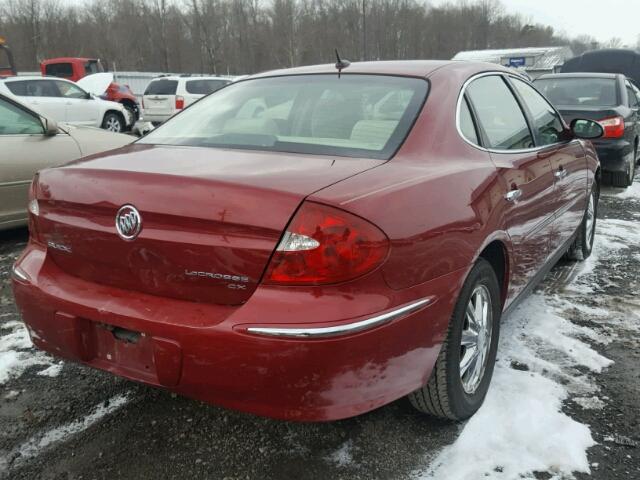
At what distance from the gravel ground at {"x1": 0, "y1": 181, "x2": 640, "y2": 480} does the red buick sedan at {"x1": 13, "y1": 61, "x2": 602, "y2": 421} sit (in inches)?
11.1

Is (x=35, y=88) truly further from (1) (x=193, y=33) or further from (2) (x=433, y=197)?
(1) (x=193, y=33)

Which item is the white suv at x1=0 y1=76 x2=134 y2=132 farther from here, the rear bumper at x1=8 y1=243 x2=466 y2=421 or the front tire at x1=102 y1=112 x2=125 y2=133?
the rear bumper at x1=8 y1=243 x2=466 y2=421

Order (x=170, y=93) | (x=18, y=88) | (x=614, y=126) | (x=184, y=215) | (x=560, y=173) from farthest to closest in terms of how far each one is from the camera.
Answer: (x=170, y=93)
(x=18, y=88)
(x=614, y=126)
(x=560, y=173)
(x=184, y=215)

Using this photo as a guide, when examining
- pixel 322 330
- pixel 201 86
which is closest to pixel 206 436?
pixel 322 330

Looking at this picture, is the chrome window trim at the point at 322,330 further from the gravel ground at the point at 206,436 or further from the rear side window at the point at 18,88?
the rear side window at the point at 18,88

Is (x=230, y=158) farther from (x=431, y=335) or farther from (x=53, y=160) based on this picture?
(x=53, y=160)

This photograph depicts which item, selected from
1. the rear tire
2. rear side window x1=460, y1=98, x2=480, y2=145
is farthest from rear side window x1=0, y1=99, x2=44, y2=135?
the rear tire

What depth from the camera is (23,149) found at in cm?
504

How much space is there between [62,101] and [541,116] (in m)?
12.7

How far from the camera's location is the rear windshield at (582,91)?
7926mm

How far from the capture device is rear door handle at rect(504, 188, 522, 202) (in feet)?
8.42

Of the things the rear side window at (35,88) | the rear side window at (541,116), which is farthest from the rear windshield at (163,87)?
the rear side window at (541,116)

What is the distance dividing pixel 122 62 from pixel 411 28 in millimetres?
33586

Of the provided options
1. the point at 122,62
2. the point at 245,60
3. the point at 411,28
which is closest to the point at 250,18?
the point at 245,60
